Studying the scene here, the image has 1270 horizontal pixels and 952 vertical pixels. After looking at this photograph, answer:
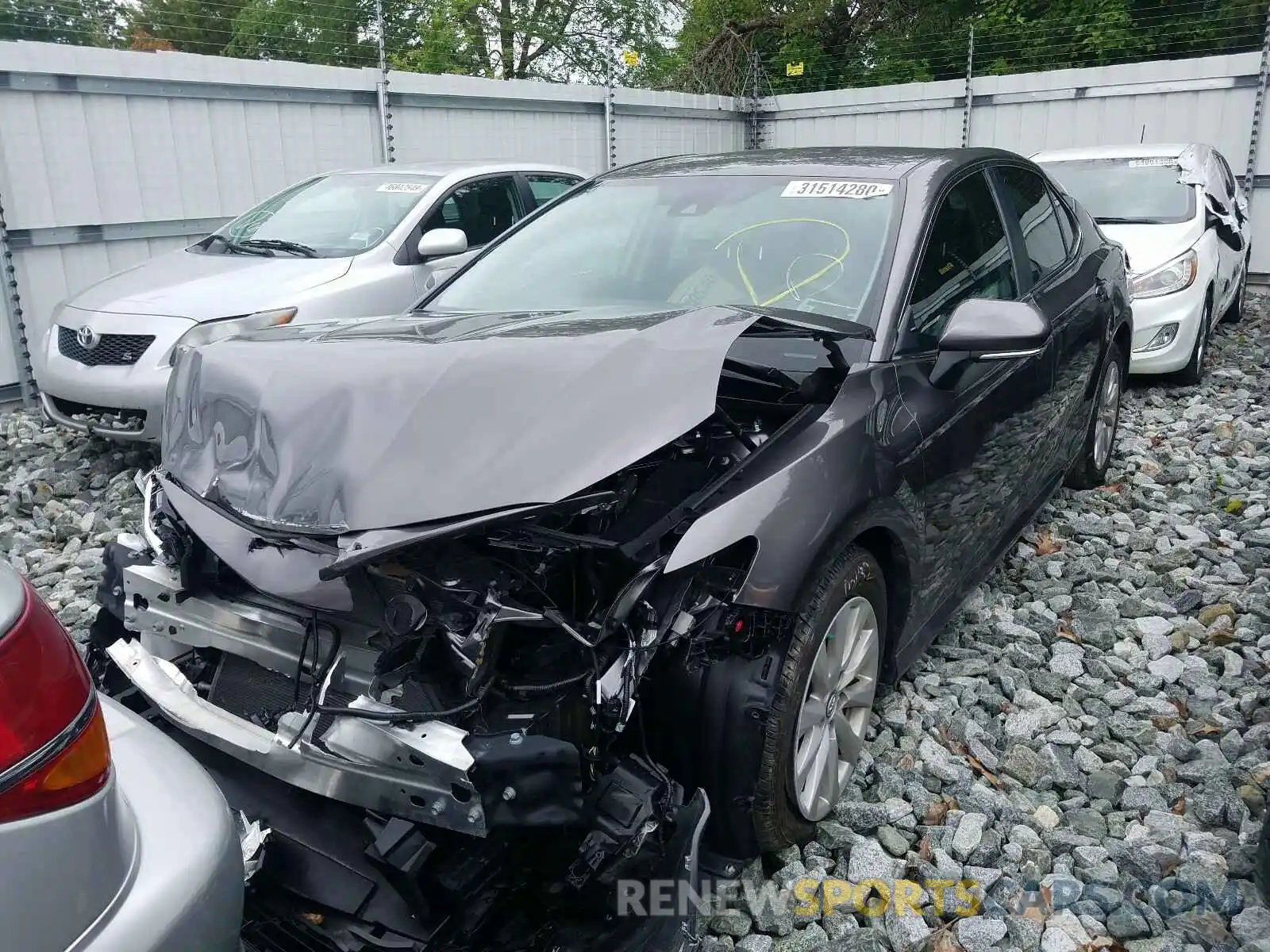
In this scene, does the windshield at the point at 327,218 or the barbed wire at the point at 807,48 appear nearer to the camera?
the windshield at the point at 327,218

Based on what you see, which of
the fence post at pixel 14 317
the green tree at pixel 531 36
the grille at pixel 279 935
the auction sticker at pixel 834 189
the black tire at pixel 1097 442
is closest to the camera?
the grille at pixel 279 935

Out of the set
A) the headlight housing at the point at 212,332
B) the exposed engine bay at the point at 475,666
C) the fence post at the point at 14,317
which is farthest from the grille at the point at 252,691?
the fence post at the point at 14,317

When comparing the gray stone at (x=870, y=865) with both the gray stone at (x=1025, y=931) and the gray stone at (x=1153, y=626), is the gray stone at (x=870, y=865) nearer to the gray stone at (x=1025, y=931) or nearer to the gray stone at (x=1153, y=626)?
the gray stone at (x=1025, y=931)

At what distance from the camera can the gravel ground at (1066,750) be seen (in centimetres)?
244

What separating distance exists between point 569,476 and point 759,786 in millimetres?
867

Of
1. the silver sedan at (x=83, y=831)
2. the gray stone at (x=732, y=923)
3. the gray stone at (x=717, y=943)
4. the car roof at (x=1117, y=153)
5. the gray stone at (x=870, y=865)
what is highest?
the car roof at (x=1117, y=153)

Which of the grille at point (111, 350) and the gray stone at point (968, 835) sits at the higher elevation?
the grille at point (111, 350)

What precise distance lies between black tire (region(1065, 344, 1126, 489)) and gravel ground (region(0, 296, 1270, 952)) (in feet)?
0.33

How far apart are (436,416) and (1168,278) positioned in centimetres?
626

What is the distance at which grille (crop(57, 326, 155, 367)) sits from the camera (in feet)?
18.5

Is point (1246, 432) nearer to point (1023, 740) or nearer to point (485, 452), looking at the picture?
point (1023, 740)

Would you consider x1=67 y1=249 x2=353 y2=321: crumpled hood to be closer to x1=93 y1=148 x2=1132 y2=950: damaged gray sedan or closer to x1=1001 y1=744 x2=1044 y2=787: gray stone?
x1=93 y1=148 x2=1132 y2=950: damaged gray sedan

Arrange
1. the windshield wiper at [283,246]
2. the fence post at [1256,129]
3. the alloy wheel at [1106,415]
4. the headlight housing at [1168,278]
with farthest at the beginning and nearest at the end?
the fence post at [1256,129], the headlight housing at [1168,278], the windshield wiper at [283,246], the alloy wheel at [1106,415]

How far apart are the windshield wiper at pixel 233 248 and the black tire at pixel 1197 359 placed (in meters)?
6.14
